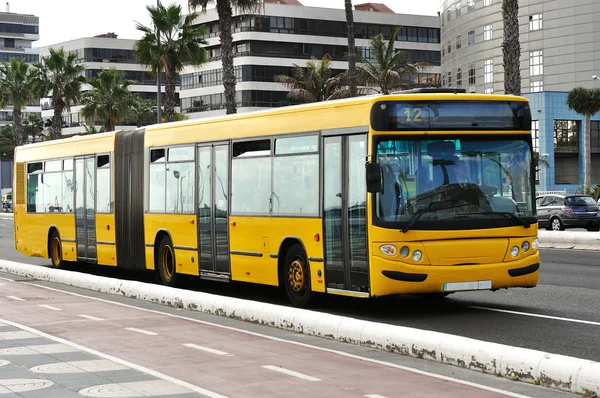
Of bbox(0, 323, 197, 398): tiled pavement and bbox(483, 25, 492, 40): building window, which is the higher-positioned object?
bbox(483, 25, 492, 40): building window

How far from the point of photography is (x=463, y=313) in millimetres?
15055

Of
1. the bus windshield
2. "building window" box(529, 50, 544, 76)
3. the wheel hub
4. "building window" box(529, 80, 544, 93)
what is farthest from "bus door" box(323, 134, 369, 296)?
"building window" box(529, 50, 544, 76)

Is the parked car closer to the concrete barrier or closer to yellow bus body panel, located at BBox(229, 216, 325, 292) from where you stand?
the concrete barrier

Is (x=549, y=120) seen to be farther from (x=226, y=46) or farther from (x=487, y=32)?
(x=226, y=46)

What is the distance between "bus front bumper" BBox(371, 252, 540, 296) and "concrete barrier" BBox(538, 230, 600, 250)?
15210mm

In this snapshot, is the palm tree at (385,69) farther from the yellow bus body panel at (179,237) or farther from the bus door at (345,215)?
the bus door at (345,215)

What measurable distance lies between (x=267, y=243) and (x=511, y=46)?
17992 millimetres

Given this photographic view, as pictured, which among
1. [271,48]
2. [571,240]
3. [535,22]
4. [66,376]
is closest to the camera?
[66,376]

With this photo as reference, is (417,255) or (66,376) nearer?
(66,376)

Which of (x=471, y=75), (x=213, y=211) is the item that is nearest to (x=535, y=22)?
(x=471, y=75)

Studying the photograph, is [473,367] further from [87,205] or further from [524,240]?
[87,205]

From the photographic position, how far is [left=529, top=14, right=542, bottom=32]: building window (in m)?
98.8

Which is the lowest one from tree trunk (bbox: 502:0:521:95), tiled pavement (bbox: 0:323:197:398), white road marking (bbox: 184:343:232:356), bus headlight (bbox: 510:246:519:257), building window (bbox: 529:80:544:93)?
white road marking (bbox: 184:343:232:356)

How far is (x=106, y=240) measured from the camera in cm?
2322
